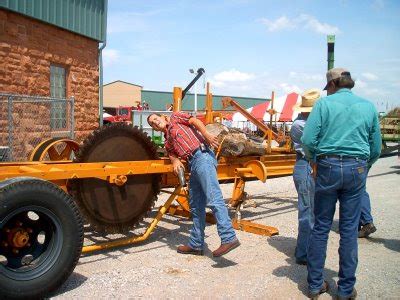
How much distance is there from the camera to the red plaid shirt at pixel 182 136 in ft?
15.9

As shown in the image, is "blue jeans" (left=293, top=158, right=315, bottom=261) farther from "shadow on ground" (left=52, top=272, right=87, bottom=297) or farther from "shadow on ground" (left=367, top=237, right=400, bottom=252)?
"shadow on ground" (left=52, top=272, right=87, bottom=297)

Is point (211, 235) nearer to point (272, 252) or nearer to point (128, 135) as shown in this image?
point (272, 252)

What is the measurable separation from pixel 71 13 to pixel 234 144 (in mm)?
7051

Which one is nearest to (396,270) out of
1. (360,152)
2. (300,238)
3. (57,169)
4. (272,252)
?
(300,238)

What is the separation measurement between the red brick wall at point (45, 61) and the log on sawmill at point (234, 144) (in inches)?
211

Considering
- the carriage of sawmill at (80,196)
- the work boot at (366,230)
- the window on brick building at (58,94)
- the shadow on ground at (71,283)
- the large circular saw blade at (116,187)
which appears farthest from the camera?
the window on brick building at (58,94)

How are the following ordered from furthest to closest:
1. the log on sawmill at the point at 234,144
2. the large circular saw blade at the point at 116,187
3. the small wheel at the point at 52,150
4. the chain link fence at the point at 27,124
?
the chain link fence at the point at 27,124 → the log on sawmill at the point at 234,144 → the small wheel at the point at 52,150 → the large circular saw blade at the point at 116,187

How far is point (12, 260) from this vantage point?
380cm

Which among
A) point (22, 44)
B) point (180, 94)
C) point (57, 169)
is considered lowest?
point (57, 169)

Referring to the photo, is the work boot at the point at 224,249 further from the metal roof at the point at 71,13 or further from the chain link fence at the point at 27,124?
the metal roof at the point at 71,13

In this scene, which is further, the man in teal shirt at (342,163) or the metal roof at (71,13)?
the metal roof at (71,13)

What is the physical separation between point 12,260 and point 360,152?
307cm

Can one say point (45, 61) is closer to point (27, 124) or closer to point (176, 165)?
point (27, 124)

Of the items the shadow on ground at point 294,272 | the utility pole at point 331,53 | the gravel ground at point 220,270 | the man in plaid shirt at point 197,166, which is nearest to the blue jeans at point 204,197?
the man in plaid shirt at point 197,166
